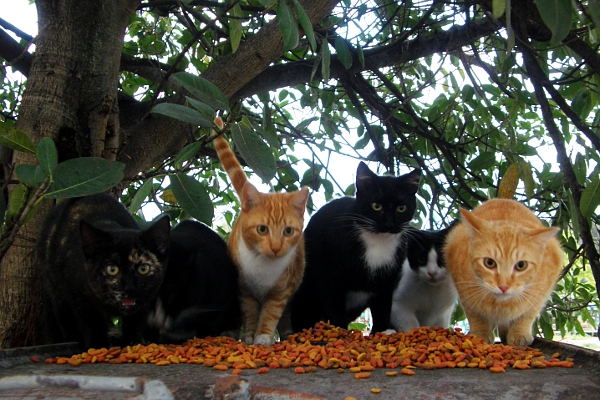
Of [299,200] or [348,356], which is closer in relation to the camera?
[348,356]

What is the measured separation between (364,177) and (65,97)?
130 centimetres

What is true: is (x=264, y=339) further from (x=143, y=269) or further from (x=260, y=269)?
(x=143, y=269)

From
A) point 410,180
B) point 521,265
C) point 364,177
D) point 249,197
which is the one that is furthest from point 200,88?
point 521,265

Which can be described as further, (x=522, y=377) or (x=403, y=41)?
(x=403, y=41)

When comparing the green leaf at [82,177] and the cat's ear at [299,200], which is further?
the cat's ear at [299,200]

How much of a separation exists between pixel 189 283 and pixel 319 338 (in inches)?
21.5

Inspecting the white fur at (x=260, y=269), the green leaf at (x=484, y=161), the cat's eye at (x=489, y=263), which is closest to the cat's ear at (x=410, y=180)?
the green leaf at (x=484, y=161)

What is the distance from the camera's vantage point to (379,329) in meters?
2.41

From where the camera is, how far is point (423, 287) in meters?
2.61

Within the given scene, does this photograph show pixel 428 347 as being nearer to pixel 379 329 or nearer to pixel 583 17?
pixel 379 329

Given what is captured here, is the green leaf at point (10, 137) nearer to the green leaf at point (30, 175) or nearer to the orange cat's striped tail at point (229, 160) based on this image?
the green leaf at point (30, 175)

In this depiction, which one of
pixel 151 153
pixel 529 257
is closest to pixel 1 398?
pixel 151 153

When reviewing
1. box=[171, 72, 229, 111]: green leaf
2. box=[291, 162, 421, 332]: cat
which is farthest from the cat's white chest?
box=[171, 72, 229, 111]: green leaf

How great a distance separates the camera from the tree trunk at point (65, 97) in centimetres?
192
